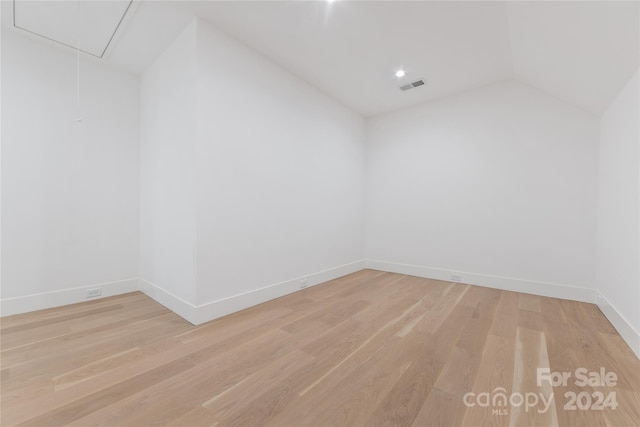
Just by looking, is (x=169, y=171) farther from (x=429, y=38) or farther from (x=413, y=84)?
(x=413, y=84)

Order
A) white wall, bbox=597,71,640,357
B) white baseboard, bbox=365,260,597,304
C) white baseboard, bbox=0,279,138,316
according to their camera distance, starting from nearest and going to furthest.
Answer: white wall, bbox=597,71,640,357 → white baseboard, bbox=0,279,138,316 → white baseboard, bbox=365,260,597,304

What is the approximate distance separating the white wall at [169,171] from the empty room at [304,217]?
1.2 inches

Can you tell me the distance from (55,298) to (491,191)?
205 inches

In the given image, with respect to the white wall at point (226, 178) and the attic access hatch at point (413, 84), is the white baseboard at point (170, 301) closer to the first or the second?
the white wall at point (226, 178)

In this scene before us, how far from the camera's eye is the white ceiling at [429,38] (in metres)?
1.88

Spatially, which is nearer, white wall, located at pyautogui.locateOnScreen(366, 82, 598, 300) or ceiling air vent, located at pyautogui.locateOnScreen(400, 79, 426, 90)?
white wall, located at pyautogui.locateOnScreen(366, 82, 598, 300)

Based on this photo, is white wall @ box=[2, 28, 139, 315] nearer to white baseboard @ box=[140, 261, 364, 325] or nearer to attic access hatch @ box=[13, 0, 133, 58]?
attic access hatch @ box=[13, 0, 133, 58]

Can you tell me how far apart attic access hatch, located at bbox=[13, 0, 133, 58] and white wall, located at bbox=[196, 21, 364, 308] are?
2.57 feet

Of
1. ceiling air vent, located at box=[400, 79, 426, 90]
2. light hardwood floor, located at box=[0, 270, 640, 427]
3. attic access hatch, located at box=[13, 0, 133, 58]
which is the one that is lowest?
light hardwood floor, located at box=[0, 270, 640, 427]

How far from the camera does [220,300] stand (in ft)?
7.67

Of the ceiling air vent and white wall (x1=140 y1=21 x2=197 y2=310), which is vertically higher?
the ceiling air vent

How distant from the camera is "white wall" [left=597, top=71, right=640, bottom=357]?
186 centimetres

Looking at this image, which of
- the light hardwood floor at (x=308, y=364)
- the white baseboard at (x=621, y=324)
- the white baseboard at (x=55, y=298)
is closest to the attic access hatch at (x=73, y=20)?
the white baseboard at (x=55, y=298)

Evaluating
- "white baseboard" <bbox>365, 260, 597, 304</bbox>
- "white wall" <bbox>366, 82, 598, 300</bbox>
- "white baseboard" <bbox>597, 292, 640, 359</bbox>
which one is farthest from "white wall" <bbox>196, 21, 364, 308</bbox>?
"white baseboard" <bbox>597, 292, 640, 359</bbox>
